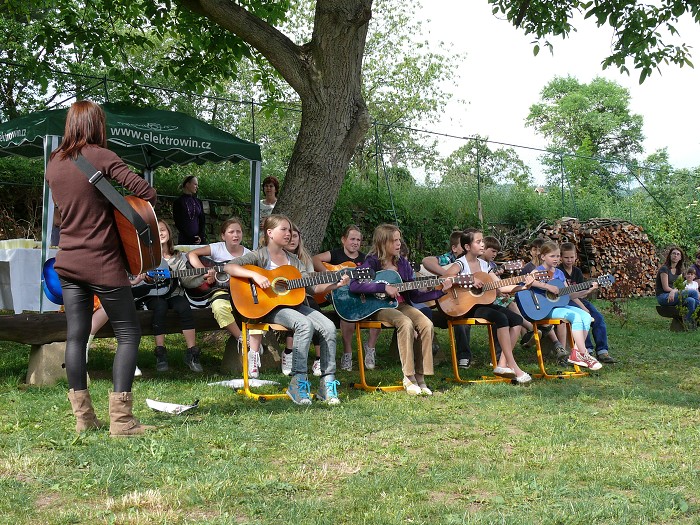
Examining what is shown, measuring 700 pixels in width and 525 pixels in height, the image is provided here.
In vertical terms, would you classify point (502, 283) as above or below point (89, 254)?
below

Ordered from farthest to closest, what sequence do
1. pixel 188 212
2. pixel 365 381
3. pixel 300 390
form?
pixel 188 212
pixel 365 381
pixel 300 390

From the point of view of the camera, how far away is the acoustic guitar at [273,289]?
6152mm

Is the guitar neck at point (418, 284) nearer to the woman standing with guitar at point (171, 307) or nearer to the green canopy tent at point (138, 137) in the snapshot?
the woman standing with guitar at point (171, 307)

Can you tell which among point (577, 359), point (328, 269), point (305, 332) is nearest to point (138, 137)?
point (328, 269)

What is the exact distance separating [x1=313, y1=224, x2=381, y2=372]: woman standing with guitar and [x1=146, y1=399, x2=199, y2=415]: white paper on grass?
8.21ft

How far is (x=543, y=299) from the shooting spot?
25.3 feet

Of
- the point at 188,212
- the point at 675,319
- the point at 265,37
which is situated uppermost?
the point at 265,37

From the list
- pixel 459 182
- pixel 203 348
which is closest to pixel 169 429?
pixel 203 348

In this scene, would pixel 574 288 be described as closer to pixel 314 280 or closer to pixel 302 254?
pixel 302 254

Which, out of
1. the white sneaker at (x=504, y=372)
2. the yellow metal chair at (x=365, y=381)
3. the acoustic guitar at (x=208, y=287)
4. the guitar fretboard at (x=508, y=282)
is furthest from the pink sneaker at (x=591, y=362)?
the acoustic guitar at (x=208, y=287)

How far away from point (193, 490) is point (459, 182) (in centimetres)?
1246

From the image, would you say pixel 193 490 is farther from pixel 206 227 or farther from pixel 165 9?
pixel 206 227

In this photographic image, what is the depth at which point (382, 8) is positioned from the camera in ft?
104

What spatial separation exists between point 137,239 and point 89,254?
0.90 feet
